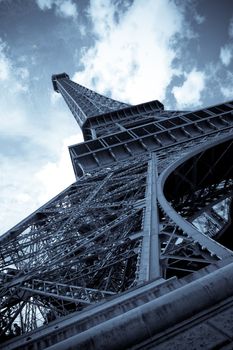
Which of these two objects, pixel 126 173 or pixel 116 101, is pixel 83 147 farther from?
pixel 116 101

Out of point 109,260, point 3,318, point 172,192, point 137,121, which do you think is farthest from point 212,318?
point 137,121

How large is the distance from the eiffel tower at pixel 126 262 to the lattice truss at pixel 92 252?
1.2 inches

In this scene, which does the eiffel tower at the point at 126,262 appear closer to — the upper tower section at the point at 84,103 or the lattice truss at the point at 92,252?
the lattice truss at the point at 92,252

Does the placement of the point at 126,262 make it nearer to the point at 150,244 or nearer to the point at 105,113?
the point at 150,244

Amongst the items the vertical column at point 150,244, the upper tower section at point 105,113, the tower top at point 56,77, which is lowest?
the vertical column at point 150,244

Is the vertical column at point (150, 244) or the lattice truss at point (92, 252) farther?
the lattice truss at point (92, 252)

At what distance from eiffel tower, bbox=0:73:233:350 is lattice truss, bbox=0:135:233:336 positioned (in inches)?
1.2

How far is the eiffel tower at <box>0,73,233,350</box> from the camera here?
2.20 metres

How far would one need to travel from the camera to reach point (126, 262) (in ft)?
20.0

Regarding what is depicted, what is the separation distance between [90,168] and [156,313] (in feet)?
62.6

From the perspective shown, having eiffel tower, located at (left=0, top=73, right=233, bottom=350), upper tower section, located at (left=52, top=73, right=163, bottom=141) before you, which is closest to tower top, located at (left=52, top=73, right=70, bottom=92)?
upper tower section, located at (left=52, top=73, right=163, bottom=141)

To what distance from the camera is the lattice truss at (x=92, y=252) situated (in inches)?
199

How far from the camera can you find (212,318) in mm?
2211

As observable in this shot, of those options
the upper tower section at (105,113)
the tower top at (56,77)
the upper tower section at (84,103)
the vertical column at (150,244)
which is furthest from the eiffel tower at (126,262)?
the tower top at (56,77)
